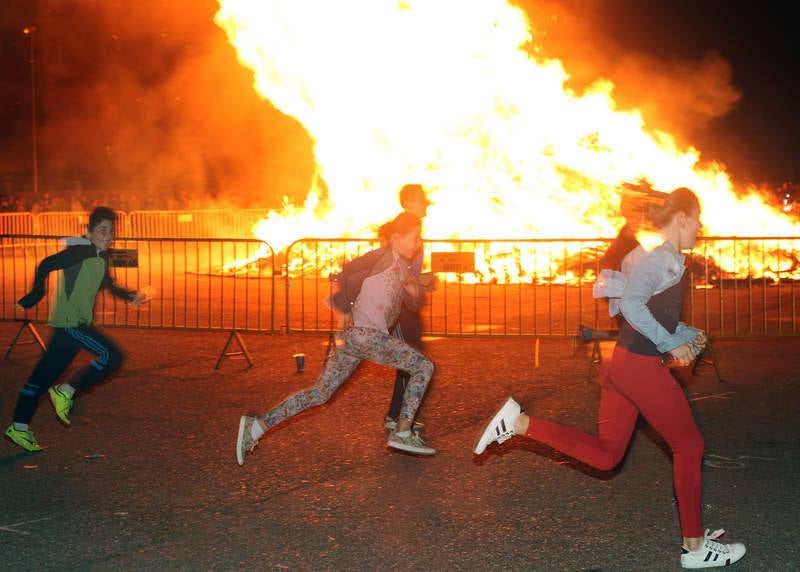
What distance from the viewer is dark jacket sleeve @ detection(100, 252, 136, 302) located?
7.19m

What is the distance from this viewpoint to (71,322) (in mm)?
7027

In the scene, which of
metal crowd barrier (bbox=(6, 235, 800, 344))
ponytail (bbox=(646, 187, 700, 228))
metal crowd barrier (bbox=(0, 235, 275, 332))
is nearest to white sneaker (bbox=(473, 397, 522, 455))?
ponytail (bbox=(646, 187, 700, 228))

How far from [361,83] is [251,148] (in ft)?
75.4

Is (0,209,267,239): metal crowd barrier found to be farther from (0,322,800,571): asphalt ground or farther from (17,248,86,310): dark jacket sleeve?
(17,248,86,310): dark jacket sleeve

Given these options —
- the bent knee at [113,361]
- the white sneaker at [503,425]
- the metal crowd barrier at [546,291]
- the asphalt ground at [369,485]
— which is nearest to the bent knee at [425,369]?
the asphalt ground at [369,485]

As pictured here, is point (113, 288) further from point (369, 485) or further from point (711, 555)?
point (711, 555)

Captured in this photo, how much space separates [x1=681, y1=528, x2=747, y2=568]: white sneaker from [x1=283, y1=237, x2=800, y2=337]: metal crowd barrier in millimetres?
5662

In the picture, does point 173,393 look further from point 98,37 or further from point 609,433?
point 98,37

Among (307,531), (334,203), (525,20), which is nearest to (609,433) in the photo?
(307,531)

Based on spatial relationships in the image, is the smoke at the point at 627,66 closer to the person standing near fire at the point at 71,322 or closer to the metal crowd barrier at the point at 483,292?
the metal crowd barrier at the point at 483,292

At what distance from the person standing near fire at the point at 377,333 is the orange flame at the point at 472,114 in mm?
12500

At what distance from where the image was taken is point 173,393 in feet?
29.0

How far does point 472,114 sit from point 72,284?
12893 millimetres

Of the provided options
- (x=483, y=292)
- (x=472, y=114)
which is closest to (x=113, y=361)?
(x=483, y=292)
